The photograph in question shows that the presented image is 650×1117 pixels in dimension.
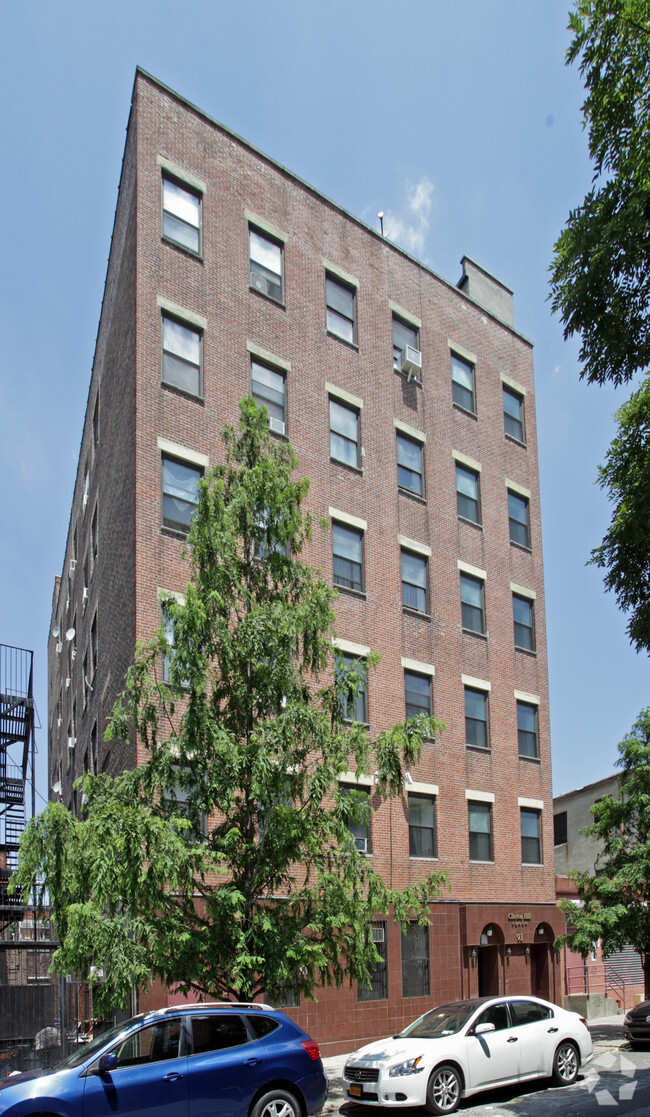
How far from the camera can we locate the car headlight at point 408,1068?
13703 mm

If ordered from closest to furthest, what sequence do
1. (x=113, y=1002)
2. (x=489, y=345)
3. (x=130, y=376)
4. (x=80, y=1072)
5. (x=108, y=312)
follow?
1. (x=80, y=1072)
2. (x=113, y=1002)
3. (x=130, y=376)
4. (x=108, y=312)
5. (x=489, y=345)

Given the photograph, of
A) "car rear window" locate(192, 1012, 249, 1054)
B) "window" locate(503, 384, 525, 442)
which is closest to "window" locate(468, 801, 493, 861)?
"window" locate(503, 384, 525, 442)

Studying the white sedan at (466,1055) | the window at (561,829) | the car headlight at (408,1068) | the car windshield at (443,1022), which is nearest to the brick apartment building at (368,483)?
the car windshield at (443,1022)

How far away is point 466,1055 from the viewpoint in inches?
561

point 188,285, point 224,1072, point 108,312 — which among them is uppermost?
point 108,312

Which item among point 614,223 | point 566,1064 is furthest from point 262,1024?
point 614,223

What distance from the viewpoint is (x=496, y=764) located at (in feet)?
88.6

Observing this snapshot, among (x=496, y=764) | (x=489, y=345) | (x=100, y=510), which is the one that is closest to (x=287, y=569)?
(x=100, y=510)

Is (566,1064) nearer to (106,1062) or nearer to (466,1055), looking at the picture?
(466,1055)

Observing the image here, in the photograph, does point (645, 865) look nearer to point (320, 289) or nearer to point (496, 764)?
point (496, 764)

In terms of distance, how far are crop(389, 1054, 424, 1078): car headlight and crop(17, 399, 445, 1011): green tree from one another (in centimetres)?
136

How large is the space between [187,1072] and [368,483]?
1622 cm

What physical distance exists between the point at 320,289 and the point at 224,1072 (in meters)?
18.9

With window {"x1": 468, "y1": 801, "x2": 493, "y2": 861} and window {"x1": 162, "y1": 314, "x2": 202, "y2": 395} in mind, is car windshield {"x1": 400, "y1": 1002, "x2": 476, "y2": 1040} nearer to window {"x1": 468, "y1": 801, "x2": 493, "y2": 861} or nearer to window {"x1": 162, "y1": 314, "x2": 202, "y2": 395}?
window {"x1": 468, "y1": 801, "x2": 493, "y2": 861}
